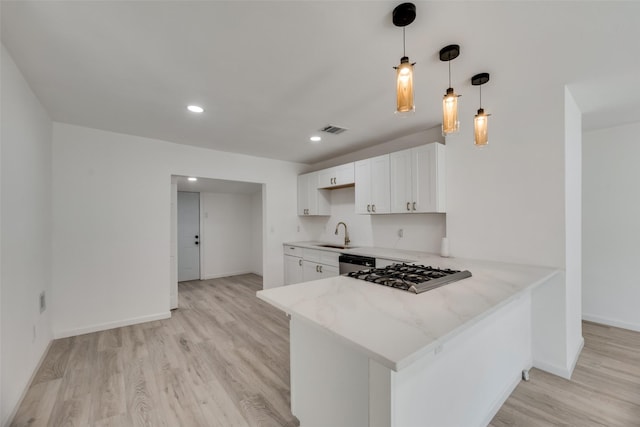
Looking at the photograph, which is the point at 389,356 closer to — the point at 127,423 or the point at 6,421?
the point at 127,423

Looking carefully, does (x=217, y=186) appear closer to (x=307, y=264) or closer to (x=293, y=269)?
(x=293, y=269)

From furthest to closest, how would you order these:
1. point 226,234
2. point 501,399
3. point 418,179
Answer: point 226,234, point 418,179, point 501,399

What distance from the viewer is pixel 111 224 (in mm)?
3342

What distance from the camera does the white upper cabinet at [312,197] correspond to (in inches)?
187

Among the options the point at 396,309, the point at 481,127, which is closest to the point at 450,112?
the point at 481,127

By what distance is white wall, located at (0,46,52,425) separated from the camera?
1773 mm

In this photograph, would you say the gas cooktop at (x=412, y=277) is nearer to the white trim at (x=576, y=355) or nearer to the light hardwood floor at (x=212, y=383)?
the light hardwood floor at (x=212, y=383)

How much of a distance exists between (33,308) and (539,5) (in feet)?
14.0

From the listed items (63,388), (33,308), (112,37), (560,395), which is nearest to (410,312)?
(560,395)

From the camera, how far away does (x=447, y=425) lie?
Result: 1.39 m

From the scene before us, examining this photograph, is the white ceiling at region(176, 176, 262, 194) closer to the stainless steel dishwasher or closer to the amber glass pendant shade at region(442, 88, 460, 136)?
the stainless steel dishwasher

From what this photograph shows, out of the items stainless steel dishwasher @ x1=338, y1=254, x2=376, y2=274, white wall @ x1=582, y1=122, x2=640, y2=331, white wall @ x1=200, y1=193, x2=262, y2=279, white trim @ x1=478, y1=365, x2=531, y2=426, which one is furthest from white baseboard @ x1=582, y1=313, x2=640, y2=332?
white wall @ x1=200, y1=193, x2=262, y2=279

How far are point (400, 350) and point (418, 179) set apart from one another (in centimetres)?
A: 260

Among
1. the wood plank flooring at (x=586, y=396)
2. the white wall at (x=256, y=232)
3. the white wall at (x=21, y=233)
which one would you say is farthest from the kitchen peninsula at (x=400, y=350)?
the white wall at (x=256, y=232)
